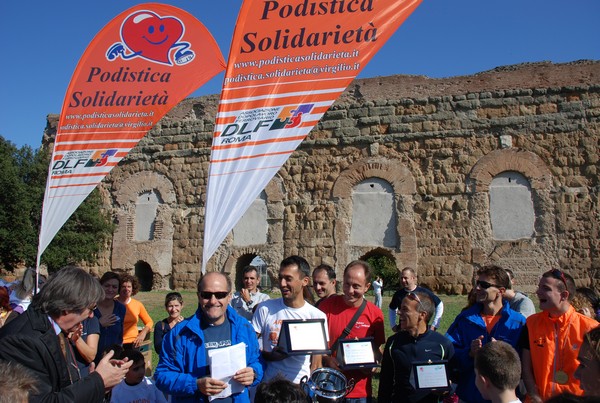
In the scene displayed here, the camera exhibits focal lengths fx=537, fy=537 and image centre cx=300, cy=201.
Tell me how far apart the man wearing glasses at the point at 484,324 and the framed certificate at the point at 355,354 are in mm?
664

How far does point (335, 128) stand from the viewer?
16.0m

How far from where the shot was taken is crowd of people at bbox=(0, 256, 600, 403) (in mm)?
2795

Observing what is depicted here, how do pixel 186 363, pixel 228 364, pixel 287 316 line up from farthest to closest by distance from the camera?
pixel 287 316 → pixel 186 363 → pixel 228 364

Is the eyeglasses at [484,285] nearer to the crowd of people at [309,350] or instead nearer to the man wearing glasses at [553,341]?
the crowd of people at [309,350]

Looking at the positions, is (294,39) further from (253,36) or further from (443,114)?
(443,114)

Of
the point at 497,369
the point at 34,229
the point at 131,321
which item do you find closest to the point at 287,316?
the point at 497,369

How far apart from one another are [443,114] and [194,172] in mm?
7798

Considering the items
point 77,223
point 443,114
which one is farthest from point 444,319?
point 77,223

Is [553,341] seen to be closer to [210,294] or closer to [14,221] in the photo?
[210,294]

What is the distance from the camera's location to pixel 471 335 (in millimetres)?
4258

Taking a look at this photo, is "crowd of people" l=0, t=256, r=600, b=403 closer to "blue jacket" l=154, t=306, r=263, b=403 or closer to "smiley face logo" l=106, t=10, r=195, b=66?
"blue jacket" l=154, t=306, r=263, b=403

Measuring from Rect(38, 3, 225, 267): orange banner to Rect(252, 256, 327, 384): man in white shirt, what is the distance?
3.30 meters

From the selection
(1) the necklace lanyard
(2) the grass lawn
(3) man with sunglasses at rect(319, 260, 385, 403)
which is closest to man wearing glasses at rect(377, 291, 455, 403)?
(3) man with sunglasses at rect(319, 260, 385, 403)

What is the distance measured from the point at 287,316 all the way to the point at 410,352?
3.22ft
